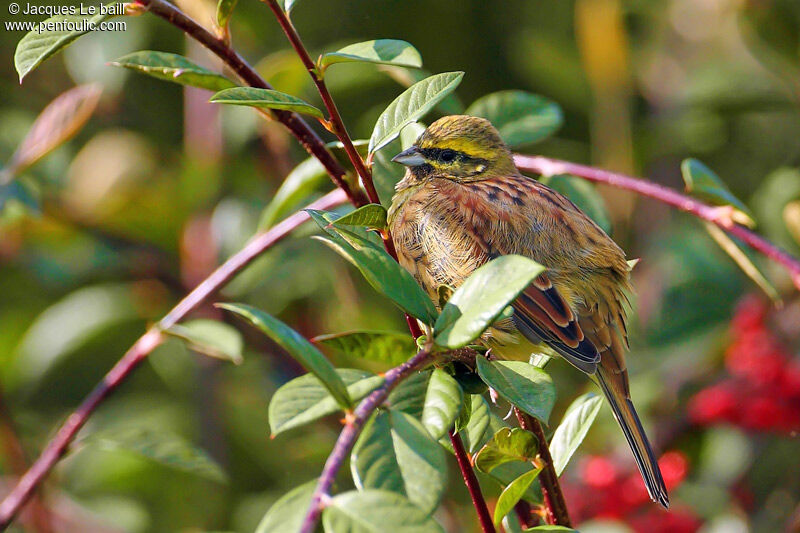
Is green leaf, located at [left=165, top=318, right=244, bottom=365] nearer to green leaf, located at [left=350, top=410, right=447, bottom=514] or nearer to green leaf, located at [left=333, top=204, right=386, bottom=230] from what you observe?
Result: green leaf, located at [left=333, top=204, right=386, bottom=230]

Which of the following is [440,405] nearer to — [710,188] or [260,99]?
[260,99]

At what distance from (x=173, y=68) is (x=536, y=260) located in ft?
3.33

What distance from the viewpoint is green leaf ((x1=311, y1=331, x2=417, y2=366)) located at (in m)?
1.29

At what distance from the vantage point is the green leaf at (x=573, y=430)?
4.91 feet

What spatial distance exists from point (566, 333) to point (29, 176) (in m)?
1.94

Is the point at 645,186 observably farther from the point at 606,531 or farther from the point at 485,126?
the point at 606,531

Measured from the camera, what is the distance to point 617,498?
2.70 metres

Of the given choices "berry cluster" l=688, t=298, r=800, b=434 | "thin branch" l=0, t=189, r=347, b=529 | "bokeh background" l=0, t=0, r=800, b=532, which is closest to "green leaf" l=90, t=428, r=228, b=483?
"thin branch" l=0, t=189, r=347, b=529

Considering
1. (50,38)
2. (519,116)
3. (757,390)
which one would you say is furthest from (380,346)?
(757,390)

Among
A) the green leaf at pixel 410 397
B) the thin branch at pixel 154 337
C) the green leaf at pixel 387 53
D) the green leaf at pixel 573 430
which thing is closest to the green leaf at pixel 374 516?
the green leaf at pixel 410 397

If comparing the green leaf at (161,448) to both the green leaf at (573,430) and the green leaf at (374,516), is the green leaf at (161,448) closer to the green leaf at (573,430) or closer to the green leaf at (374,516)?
the green leaf at (573,430)

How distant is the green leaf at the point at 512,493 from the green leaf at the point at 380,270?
254 millimetres

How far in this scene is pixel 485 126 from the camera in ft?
7.79

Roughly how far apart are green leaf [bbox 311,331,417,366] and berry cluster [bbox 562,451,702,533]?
5.05 feet
